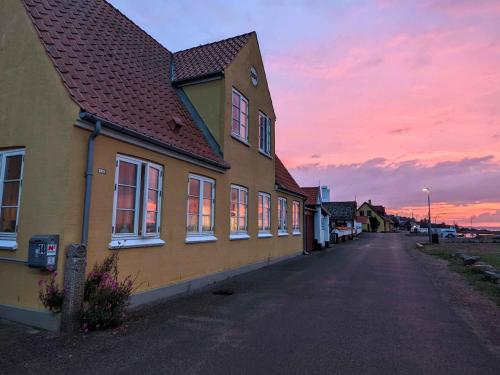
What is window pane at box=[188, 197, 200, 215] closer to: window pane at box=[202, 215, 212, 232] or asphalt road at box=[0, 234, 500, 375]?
window pane at box=[202, 215, 212, 232]

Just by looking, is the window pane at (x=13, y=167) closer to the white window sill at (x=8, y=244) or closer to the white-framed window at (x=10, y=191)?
the white-framed window at (x=10, y=191)

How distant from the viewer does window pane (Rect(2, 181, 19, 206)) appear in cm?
682

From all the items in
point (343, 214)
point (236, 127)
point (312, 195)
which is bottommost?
point (312, 195)

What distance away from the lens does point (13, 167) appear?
695cm

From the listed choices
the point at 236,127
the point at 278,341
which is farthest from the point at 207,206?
the point at 278,341

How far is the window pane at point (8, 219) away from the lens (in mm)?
6769

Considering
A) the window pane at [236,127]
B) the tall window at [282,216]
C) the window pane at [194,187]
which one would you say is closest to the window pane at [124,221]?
the window pane at [194,187]

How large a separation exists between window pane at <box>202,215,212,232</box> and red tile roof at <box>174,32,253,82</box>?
4675 millimetres

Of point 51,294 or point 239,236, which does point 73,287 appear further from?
point 239,236

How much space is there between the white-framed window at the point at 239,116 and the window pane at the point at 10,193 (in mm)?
6908

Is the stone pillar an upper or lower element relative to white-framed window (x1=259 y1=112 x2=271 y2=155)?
lower

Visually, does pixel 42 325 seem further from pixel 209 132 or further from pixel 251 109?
pixel 251 109

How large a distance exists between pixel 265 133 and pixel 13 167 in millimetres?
10489

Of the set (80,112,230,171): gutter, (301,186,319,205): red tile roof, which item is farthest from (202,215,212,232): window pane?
(301,186,319,205): red tile roof
